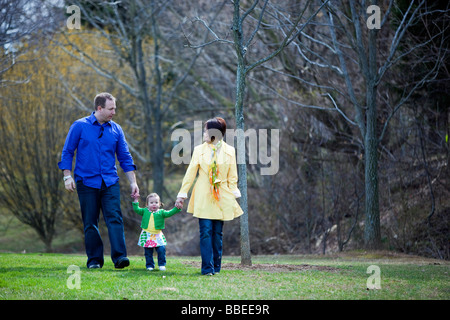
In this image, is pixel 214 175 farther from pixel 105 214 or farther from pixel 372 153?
pixel 372 153

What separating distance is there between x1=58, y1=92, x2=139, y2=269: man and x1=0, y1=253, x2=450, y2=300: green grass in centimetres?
44

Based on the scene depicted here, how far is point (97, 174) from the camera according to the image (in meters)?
8.55

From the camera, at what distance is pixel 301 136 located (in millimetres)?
18719

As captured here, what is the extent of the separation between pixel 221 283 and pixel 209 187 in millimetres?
1412

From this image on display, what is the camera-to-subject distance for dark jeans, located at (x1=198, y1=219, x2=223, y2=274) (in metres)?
8.08

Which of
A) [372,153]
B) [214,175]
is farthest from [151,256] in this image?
[372,153]

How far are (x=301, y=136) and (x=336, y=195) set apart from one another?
250cm

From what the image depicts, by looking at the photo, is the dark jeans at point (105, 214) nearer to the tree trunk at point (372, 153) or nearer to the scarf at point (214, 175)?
the scarf at point (214, 175)

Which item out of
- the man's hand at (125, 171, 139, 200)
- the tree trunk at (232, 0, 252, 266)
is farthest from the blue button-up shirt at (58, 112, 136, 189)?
the tree trunk at (232, 0, 252, 266)

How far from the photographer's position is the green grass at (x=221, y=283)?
6.48m

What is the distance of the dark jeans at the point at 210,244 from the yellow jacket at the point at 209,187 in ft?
0.40

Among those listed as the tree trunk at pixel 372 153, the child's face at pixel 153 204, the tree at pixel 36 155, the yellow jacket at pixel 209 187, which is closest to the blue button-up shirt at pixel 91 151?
the child's face at pixel 153 204

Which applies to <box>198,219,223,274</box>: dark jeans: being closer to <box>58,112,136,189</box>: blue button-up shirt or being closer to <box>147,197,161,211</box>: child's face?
<box>147,197,161,211</box>: child's face
